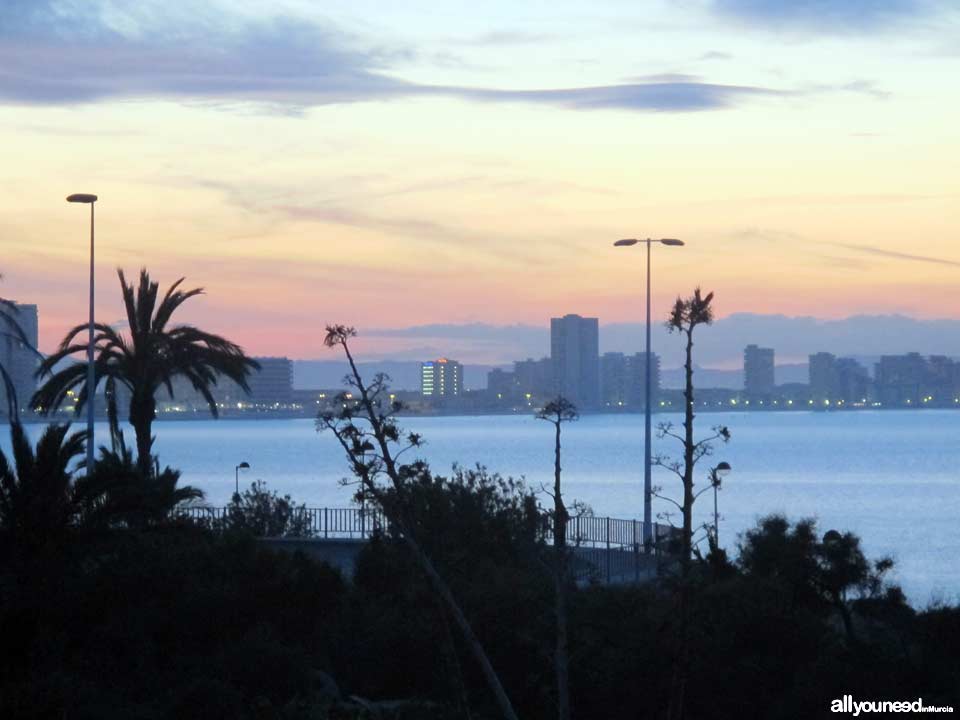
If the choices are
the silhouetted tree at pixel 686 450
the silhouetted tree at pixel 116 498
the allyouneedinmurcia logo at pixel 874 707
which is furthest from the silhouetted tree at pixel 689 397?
the silhouetted tree at pixel 116 498

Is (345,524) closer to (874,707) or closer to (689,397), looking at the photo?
(874,707)

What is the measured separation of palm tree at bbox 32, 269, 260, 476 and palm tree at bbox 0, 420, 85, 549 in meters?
11.2

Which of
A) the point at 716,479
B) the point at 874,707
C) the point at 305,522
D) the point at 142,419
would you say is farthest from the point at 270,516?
the point at 716,479

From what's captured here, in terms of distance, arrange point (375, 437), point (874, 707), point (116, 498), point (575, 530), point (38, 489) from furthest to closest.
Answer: point (575, 530), point (116, 498), point (38, 489), point (874, 707), point (375, 437)

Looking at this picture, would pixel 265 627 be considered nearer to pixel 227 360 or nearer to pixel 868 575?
pixel 868 575

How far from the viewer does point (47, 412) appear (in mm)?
31062

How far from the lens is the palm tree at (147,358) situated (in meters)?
30.4

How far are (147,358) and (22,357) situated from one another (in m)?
29.4

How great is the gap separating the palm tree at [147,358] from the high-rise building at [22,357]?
802mm

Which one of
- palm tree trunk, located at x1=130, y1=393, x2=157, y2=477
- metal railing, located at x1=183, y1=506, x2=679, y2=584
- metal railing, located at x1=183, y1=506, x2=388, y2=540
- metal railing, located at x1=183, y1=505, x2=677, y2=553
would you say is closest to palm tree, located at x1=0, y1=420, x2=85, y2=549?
metal railing, located at x1=183, y1=506, x2=679, y2=584

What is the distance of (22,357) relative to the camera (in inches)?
2271

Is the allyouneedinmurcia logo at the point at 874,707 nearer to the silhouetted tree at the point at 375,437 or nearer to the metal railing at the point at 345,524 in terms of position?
the silhouetted tree at the point at 375,437

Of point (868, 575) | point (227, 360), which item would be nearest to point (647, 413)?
point (227, 360)

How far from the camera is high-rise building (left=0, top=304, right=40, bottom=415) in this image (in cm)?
3171
